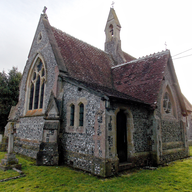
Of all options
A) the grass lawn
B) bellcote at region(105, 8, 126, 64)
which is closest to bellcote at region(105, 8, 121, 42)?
bellcote at region(105, 8, 126, 64)

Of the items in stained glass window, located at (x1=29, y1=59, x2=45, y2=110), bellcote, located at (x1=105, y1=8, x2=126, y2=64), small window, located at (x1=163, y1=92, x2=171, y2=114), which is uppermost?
bellcote, located at (x1=105, y1=8, x2=126, y2=64)

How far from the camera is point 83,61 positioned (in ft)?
43.9

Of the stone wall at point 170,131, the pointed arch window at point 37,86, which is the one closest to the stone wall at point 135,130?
the stone wall at point 170,131

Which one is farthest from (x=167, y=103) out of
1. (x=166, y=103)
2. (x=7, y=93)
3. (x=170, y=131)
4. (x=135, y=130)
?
(x=7, y=93)

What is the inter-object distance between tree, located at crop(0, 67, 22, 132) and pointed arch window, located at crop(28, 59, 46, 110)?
11.2 metres

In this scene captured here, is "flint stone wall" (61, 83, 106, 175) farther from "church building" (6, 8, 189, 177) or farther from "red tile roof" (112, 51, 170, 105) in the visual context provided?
"red tile roof" (112, 51, 170, 105)

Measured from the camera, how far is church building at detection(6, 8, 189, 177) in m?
8.00

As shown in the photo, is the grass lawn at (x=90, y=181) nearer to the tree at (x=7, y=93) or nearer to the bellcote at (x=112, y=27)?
the bellcote at (x=112, y=27)

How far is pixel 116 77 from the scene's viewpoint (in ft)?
47.6

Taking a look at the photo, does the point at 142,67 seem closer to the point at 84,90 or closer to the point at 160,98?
the point at 160,98

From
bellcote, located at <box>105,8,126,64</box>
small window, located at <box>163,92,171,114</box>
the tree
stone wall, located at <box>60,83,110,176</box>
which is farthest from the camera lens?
the tree

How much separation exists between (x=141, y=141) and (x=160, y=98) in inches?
130

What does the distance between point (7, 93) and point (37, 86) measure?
12.6m

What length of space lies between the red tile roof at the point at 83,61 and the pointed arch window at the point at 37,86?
2122mm
